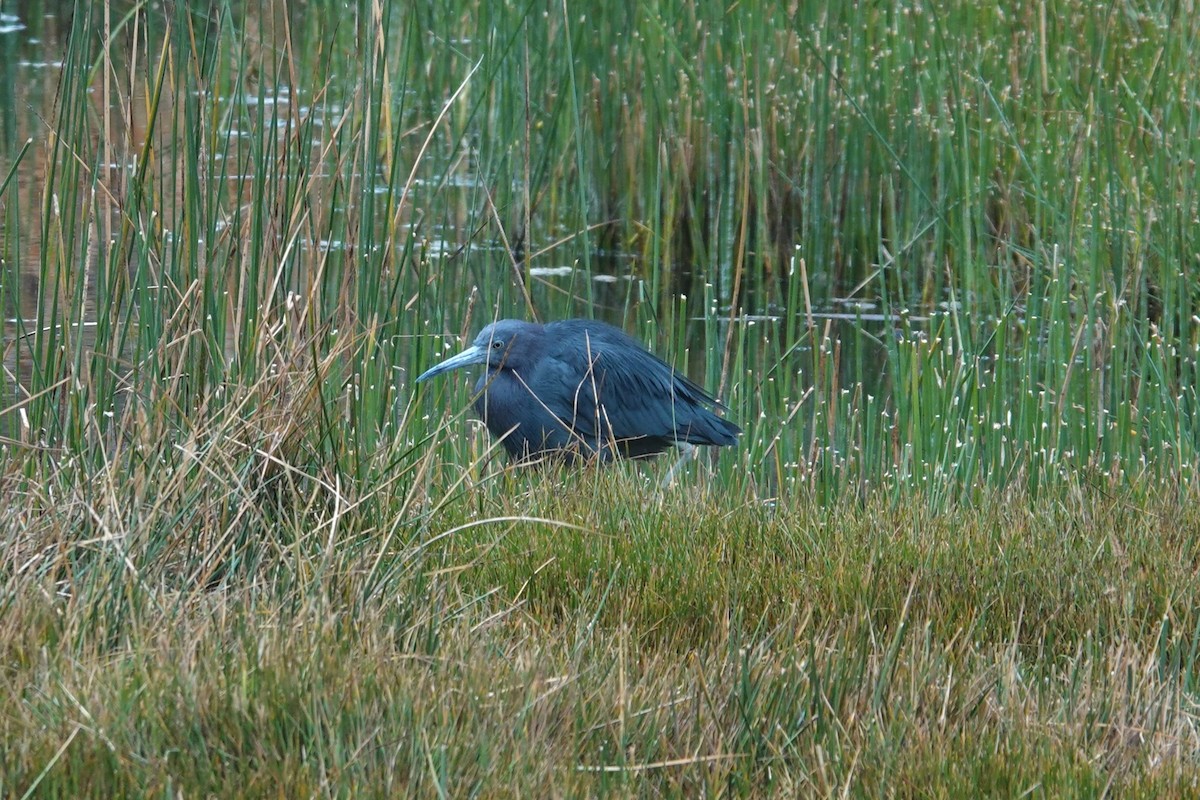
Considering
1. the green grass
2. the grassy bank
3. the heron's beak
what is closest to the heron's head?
the heron's beak

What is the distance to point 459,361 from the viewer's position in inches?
157

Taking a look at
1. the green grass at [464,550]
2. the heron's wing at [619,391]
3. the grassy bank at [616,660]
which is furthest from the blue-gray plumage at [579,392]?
the grassy bank at [616,660]

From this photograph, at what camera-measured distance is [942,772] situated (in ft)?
6.19

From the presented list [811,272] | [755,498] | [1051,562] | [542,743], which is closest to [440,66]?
[811,272]

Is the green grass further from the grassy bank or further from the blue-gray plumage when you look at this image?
the blue-gray plumage

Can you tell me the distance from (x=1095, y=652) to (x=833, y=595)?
1.39 feet

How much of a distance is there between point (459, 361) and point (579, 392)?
35 centimetres

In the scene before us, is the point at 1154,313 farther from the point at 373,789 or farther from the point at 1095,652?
the point at 373,789

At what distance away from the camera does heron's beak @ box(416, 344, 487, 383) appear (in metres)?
3.89

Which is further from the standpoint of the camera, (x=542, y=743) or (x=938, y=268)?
(x=938, y=268)

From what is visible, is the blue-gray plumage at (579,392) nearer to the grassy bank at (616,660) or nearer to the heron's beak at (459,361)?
the heron's beak at (459,361)

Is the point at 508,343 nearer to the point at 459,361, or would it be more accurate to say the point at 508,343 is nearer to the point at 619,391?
the point at 459,361

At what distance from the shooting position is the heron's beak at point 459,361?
12.8 feet

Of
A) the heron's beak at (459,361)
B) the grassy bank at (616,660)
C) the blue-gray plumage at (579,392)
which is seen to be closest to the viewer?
the grassy bank at (616,660)
